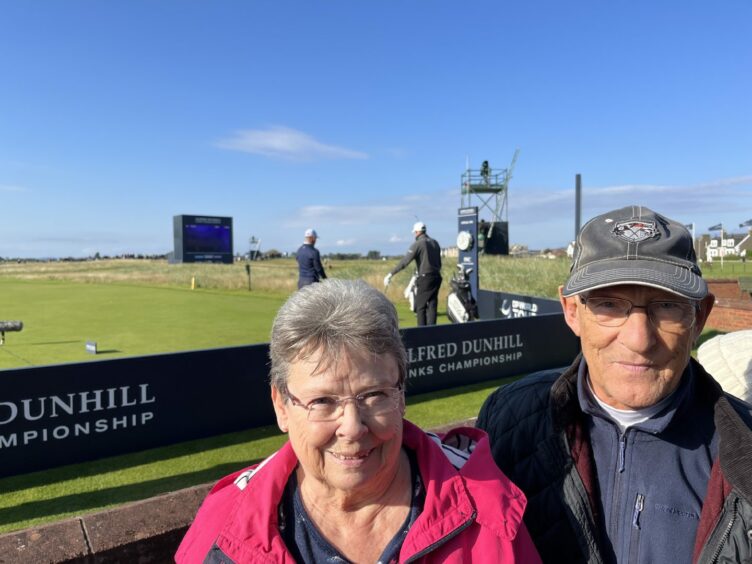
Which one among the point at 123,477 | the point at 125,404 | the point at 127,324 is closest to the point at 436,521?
the point at 123,477

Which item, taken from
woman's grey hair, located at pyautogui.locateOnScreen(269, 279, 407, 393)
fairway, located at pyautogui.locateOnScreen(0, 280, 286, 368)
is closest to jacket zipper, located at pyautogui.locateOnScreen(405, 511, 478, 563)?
woman's grey hair, located at pyautogui.locateOnScreen(269, 279, 407, 393)

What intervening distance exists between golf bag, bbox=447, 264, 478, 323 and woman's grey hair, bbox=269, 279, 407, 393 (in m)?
10.7

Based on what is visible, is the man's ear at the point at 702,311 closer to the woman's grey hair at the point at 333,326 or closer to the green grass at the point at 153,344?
the woman's grey hair at the point at 333,326

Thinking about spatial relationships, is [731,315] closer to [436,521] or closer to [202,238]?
[436,521]

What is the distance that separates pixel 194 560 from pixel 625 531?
3.72ft

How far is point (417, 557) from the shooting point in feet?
4.52

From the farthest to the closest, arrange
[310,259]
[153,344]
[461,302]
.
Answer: [461,302] < [310,259] < [153,344]

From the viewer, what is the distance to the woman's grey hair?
1.46 metres

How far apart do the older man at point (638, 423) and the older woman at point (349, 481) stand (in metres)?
0.17

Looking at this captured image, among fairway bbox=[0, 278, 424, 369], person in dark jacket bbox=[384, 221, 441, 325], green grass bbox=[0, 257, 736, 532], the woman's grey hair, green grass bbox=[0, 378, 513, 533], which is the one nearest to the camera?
the woman's grey hair

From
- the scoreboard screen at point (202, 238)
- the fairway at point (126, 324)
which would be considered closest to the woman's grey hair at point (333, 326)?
the fairway at point (126, 324)

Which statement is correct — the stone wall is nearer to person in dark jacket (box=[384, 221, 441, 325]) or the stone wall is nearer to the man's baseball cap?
person in dark jacket (box=[384, 221, 441, 325])

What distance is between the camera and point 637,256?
1.42 metres

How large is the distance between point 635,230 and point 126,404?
413 centimetres
